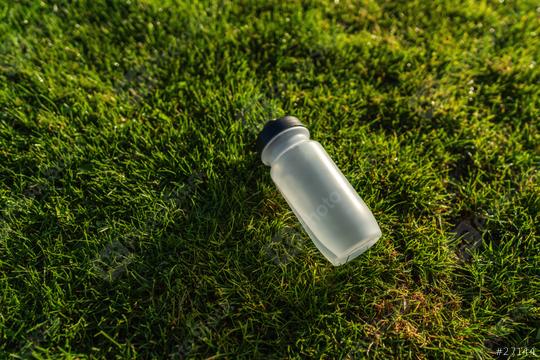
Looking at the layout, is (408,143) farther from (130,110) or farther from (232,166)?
(130,110)

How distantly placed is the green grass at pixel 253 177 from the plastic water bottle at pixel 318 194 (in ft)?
0.71

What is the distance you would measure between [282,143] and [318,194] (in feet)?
0.99

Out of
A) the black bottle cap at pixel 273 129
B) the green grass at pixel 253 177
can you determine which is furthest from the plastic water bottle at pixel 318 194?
the green grass at pixel 253 177

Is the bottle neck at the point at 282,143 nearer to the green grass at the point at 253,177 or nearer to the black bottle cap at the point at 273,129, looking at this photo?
the black bottle cap at the point at 273,129

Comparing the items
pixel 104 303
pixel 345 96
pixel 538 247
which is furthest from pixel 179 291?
pixel 538 247

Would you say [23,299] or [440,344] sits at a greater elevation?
[23,299]

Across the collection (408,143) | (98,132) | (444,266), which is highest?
(98,132)

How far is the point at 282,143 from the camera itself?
1840 millimetres

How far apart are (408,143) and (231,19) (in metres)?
1.48

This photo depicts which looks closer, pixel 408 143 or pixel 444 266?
pixel 444 266

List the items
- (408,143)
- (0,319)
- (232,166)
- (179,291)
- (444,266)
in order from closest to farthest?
(0,319), (179,291), (444,266), (232,166), (408,143)

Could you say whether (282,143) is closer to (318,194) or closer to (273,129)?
(273,129)

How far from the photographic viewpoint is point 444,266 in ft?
6.45

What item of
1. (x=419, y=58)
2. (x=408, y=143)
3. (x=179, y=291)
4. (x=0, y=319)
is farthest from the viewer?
(x=419, y=58)
